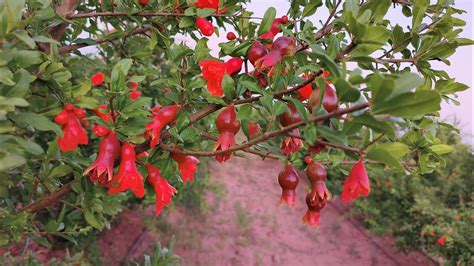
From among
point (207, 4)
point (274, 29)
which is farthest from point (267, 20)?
point (207, 4)

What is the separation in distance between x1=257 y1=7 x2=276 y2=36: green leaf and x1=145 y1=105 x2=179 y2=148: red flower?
243 millimetres

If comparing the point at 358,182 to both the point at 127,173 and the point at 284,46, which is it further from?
the point at 127,173

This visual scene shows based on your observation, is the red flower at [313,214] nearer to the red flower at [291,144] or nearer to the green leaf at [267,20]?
the red flower at [291,144]

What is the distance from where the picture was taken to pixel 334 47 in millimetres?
694

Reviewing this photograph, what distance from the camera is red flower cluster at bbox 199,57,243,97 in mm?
796

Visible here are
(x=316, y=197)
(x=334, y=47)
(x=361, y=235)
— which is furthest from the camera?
(x=361, y=235)

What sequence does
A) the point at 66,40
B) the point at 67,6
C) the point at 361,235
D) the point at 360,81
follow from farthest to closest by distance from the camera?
the point at 361,235, the point at 66,40, the point at 67,6, the point at 360,81

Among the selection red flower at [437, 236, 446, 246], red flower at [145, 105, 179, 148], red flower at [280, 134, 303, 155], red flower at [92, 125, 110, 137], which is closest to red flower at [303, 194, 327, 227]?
red flower at [280, 134, 303, 155]

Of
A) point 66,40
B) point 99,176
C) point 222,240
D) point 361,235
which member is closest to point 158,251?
point 99,176

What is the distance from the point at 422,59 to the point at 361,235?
324 centimetres

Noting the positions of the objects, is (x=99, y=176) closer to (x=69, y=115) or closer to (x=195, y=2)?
(x=69, y=115)

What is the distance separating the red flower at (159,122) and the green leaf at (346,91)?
41 cm

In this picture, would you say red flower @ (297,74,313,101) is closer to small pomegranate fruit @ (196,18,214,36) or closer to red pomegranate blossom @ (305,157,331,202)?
red pomegranate blossom @ (305,157,331,202)

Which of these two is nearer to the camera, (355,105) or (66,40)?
(355,105)
